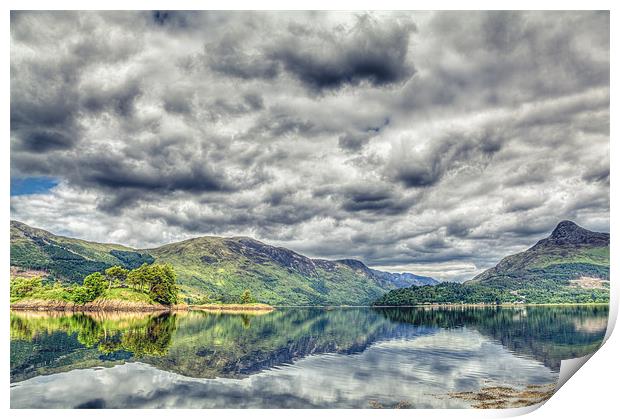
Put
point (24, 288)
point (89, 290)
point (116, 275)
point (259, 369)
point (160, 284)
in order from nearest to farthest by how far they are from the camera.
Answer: point (259, 369), point (89, 290), point (24, 288), point (116, 275), point (160, 284)

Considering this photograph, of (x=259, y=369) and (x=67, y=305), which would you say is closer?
(x=259, y=369)

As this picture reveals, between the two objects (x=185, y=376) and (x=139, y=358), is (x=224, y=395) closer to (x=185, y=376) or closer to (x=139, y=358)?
(x=185, y=376)

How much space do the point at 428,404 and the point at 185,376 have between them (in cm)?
1517

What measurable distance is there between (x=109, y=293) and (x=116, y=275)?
5.74 m

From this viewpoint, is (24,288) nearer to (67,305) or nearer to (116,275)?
(67,305)

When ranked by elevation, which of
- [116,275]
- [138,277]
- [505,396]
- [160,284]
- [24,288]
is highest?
[116,275]

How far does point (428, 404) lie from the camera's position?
23500 millimetres

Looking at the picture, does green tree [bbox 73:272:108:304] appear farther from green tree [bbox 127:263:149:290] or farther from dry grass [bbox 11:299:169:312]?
green tree [bbox 127:263:149:290]

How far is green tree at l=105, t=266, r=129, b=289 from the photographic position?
333 feet

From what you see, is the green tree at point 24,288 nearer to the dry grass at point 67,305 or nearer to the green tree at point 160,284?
the dry grass at point 67,305

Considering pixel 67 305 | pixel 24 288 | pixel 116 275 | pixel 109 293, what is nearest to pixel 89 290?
pixel 109 293

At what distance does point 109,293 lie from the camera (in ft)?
322

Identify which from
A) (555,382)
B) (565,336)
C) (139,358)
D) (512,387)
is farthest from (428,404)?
(565,336)

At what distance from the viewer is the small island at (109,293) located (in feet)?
313
